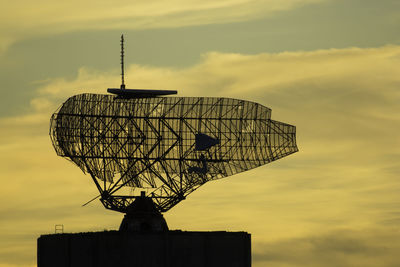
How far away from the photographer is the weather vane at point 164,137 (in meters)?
170

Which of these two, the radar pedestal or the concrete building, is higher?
the radar pedestal

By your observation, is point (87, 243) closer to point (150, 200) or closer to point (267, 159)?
point (150, 200)

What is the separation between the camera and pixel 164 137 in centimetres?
17150

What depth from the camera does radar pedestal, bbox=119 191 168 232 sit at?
176 metres

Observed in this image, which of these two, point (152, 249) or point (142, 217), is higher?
point (142, 217)

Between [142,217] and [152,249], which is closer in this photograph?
[152,249]

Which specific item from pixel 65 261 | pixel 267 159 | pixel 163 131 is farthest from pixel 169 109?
pixel 65 261

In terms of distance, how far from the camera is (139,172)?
561 ft

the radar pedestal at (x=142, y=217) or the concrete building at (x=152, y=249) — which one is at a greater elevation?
the radar pedestal at (x=142, y=217)

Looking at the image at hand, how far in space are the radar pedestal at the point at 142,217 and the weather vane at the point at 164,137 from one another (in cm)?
394

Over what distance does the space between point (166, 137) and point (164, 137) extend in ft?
0.92

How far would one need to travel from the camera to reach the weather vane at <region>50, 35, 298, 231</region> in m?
170

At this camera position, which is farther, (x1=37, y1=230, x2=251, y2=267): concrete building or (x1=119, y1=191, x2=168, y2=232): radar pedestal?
(x1=37, y1=230, x2=251, y2=267): concrete building

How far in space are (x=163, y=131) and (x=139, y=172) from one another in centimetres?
604
